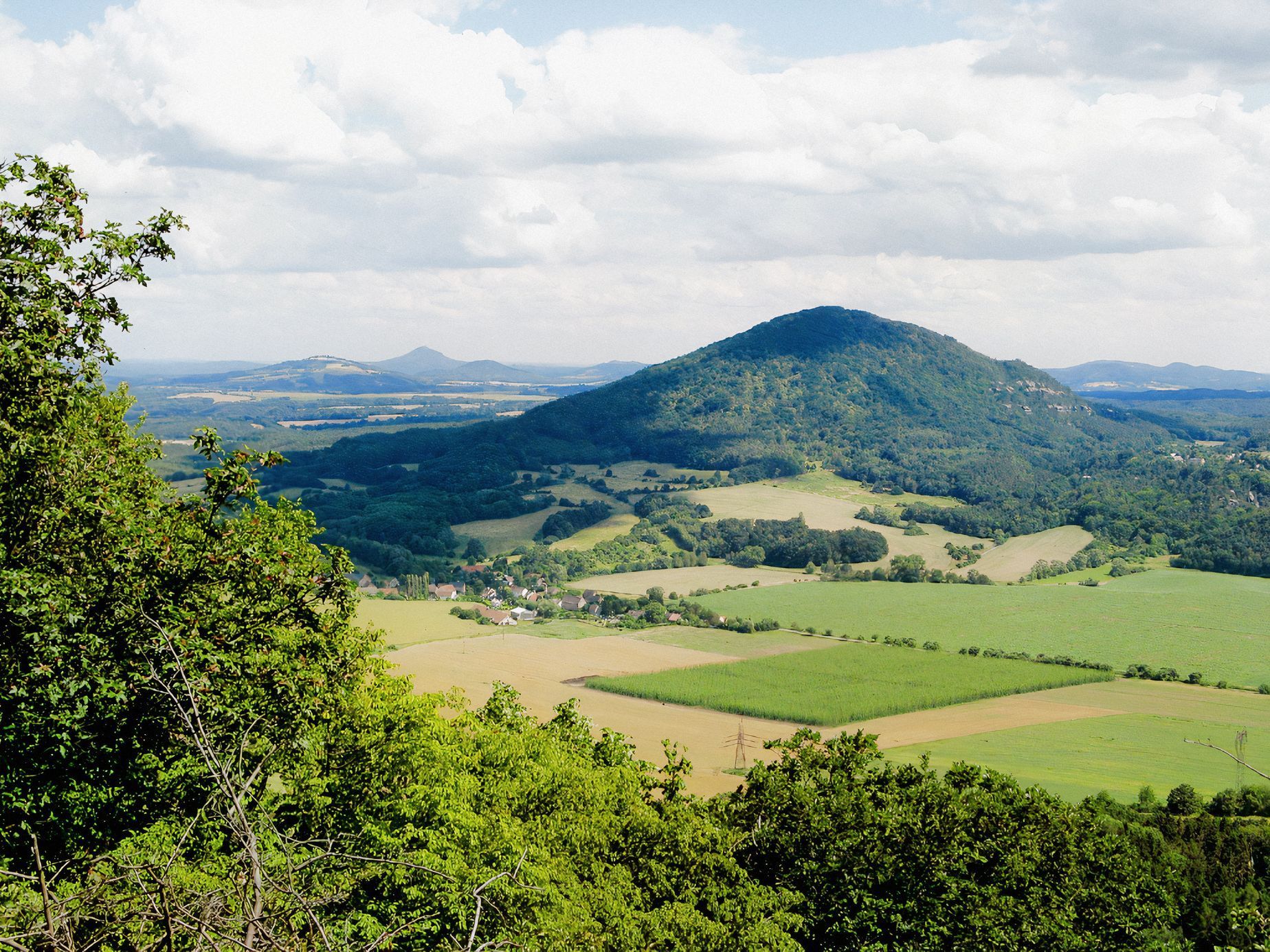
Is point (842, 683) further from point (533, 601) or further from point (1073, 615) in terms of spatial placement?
point (533, 601)

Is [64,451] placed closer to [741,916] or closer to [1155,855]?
[741,916]

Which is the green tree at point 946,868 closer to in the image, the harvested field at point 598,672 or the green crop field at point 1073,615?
the harvested field at point 598,672

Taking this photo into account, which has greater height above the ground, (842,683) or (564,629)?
(842,683)

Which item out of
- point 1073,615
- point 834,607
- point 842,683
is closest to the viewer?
point 842,683

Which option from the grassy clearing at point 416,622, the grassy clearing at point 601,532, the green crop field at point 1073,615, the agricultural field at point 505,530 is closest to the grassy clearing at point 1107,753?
the green crop field at point 1073,615

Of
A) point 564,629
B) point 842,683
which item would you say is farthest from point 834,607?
point 842,683

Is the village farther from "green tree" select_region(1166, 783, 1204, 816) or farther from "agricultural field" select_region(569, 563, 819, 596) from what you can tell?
"green tree" select_region(1166, 783, 1204, 816)
